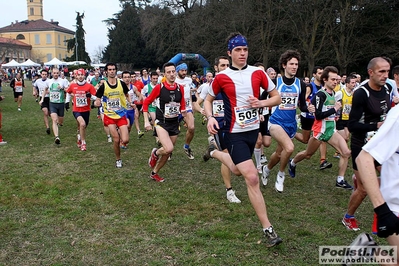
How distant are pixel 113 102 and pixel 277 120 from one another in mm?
3556

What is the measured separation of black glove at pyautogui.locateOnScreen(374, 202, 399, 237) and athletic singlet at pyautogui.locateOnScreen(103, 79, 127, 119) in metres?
6.51

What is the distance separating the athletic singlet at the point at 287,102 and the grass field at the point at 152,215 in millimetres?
1249

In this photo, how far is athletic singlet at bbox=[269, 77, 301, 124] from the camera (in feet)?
21.1

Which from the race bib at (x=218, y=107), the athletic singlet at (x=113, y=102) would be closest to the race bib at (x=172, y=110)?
the race bib at (x=218, y=107)

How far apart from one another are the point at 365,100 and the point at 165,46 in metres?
45.2

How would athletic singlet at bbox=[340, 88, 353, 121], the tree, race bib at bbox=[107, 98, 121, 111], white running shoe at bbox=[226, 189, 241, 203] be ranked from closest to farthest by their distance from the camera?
1. white running shoe at bbox=[226, 189, 241, 203]
2. race bib at bbox=[107, 98, 121, 111]
3. athletic singlet at bbox=[340, 88, 353, 121]
4. the tree

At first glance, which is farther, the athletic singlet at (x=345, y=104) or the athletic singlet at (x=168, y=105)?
the athletic singlet at (x=345, y=104)

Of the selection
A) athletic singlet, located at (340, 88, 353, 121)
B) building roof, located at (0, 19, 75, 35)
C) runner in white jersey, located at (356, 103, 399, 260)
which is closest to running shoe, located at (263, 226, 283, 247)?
runner in white jersey, located at (356, 103, 399, 260)

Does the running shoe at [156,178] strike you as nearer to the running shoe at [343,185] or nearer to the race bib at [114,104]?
the race bib at [114,104]

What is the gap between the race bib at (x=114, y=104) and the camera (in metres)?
8.20

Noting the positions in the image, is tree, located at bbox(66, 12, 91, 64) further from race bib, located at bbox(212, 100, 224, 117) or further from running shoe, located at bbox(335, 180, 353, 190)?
running shoe, located at bbox(335, 180, 353, 190)

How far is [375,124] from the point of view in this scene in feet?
15.3

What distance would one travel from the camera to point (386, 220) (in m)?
2.35

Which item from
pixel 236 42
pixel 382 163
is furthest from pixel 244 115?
pixel 382 163
